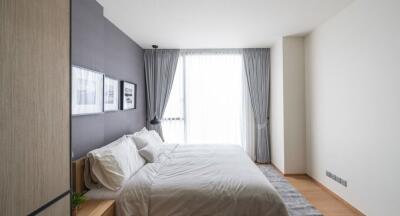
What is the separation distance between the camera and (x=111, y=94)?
10.9 ft

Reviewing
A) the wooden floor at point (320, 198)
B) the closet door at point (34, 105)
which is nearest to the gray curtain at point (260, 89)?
the wooden floor at point (320, 198)

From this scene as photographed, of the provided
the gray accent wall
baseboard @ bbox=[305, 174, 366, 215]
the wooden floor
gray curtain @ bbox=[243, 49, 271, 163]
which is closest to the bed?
the gray accent wall

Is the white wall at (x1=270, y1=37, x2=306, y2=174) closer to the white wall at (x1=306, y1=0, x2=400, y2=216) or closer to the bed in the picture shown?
the white wall at (x1=306, y1=0, x2=400, y2=216)

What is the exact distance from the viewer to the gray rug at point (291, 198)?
276 centimetres

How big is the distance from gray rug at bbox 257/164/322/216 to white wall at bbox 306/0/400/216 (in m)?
0.52

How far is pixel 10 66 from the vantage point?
0.75 m

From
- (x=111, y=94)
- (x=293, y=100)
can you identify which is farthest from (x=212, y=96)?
(x=111, y=94)

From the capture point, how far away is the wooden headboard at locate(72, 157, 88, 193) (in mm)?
2083

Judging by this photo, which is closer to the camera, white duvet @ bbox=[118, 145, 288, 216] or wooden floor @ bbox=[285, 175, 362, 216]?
white duvet @ bbox=[118, 145, 288, 216]

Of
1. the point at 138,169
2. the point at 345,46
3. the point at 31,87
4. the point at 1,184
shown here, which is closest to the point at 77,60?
the point at 138,169

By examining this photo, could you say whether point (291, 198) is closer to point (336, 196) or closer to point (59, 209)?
point (336, 196)

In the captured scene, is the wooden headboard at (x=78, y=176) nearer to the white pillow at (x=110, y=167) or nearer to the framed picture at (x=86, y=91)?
the white pillow at (x=110, y=167)

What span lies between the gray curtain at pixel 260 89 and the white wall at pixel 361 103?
1254mm

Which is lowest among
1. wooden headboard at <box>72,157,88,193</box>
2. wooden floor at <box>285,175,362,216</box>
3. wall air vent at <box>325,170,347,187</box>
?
wooden floor at <box>285,175,362,216</box>
